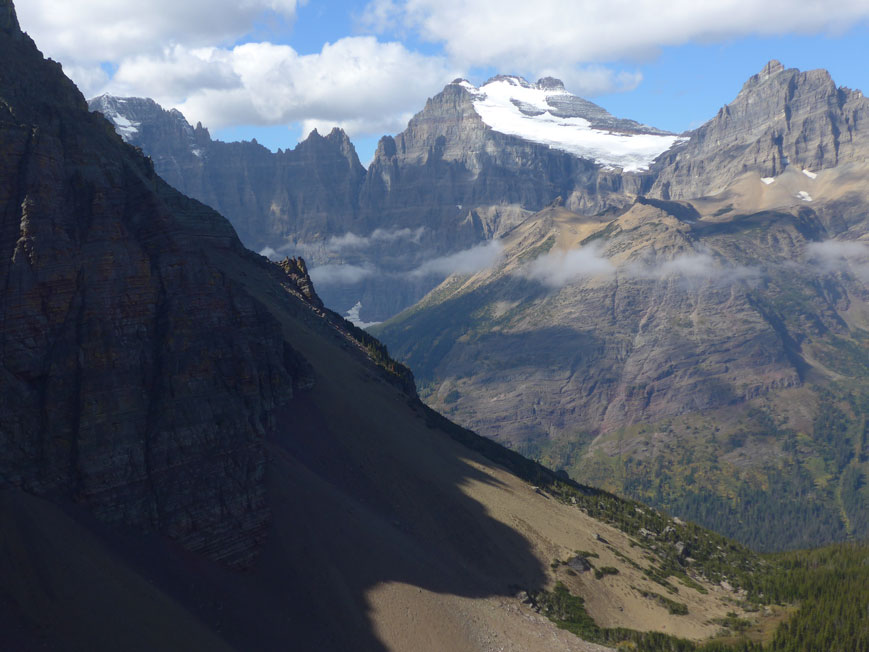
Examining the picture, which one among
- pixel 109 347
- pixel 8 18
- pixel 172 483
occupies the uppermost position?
pixel 8 18

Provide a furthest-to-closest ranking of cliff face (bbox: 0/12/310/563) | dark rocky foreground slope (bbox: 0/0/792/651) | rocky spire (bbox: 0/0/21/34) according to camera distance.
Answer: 1. rocky spire (bbox: 0/0/21/34)
2. cliff face (bbox: 0/12/310/563)
3. dark rocky foreground slope (bbox: 0/0/792/651)

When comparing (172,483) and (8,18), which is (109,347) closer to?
(172,483)

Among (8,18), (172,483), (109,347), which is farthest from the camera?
(8,18)

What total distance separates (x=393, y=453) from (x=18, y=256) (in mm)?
74169

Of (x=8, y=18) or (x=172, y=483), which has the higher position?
(x=8, y=18)

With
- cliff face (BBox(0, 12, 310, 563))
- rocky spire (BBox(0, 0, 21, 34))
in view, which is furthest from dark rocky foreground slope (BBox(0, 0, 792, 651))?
rocky spire (BBox(0, 0, 21, 34))

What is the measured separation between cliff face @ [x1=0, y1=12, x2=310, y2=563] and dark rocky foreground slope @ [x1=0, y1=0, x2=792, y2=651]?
23cm

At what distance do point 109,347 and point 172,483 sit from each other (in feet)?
54.4

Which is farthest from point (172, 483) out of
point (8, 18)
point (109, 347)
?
point (8, 18)

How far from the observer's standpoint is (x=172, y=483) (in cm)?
8019

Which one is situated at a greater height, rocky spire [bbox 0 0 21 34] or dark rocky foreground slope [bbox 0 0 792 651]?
rocky spire [bbox 0 0 21 34]

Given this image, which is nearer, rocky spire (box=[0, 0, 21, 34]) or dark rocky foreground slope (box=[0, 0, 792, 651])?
dark rocky foreground slope (box=[0, 0, 792, 651])

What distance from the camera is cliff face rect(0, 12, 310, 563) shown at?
73688 millimetres

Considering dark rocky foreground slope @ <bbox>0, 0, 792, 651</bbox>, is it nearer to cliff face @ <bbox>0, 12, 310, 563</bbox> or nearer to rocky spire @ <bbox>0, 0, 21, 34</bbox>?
cliff face @ <bbox>0, 12, 310, 563</bbox>
